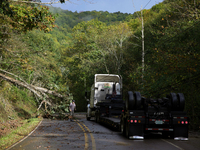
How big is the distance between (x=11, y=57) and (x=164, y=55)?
37.9 feet

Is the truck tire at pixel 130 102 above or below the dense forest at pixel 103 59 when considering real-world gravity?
below

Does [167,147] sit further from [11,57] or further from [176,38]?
[11,57]

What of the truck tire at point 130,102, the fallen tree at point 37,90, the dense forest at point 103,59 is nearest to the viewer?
the truck tire at point 130,102

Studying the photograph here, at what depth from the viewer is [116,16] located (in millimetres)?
137250

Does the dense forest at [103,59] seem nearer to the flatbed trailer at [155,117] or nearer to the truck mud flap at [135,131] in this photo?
the flatbed trailer at [155,117]

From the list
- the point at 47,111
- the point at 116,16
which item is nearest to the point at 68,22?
the point at 116,16

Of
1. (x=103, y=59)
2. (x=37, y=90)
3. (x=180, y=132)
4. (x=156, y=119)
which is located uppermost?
Result: (x=103, y=59)

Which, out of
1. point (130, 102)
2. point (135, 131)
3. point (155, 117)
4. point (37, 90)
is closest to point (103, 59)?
point (37, 90)

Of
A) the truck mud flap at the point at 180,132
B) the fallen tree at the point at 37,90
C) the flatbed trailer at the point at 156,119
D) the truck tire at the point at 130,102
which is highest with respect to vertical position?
the fallen tree at the point at 37,90

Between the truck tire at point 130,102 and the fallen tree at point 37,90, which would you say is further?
the fallen tree at point 37,90

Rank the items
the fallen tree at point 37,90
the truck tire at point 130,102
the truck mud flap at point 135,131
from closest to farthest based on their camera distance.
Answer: the truck mud flap at point 135,131, the truck tire at point 130,102, the fallen tree at point 37,90

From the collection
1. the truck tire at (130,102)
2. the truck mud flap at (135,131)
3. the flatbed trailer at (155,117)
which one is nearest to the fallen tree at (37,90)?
the truck tire at (130,102)

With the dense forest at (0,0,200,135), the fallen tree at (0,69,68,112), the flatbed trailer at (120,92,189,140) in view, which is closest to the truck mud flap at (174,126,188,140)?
the flatbed trailer at (120,92,189,140)

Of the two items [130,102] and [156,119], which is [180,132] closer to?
[156,119]
